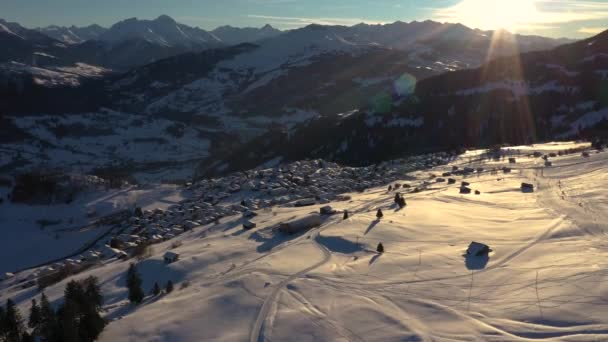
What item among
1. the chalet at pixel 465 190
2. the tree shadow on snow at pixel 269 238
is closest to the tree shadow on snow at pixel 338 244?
the tree shadow on snow at pixel 269 238

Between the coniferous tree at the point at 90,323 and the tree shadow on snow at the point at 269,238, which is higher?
the coniferous tree at the point at 90,323

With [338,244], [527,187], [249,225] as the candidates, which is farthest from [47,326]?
[527,187]

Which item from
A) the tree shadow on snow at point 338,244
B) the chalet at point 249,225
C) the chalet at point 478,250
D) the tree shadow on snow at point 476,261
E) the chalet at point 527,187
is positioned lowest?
the chalet at point 249,225

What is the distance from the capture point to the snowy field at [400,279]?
1277cm

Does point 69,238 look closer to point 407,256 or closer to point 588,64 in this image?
point 407,256


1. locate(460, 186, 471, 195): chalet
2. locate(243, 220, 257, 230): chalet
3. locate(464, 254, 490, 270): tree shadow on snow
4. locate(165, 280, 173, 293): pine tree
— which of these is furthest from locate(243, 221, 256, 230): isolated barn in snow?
locate(464, 254, 490, 270): tree shadow on snow

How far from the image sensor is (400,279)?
16.4 m

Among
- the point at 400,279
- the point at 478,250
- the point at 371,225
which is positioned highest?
the point at 478,250

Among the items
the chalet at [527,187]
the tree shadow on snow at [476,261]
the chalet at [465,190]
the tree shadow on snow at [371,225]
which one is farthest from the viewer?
the chalet at [465,190]

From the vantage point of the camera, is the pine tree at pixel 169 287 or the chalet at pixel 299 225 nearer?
the pine tree at pixel 169 287

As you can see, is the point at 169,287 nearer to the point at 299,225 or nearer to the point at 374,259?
the point at 374,259

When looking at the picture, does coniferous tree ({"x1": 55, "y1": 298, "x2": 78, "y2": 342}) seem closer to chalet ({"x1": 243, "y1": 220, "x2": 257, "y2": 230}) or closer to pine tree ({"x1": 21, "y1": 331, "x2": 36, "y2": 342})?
pine tree ({"x1": 21, "y1": 331, "x2": 36, "y2": 342})

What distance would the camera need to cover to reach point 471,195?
2962 cm

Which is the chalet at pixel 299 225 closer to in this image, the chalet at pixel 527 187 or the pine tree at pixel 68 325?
the chalet at pixel 527 187
